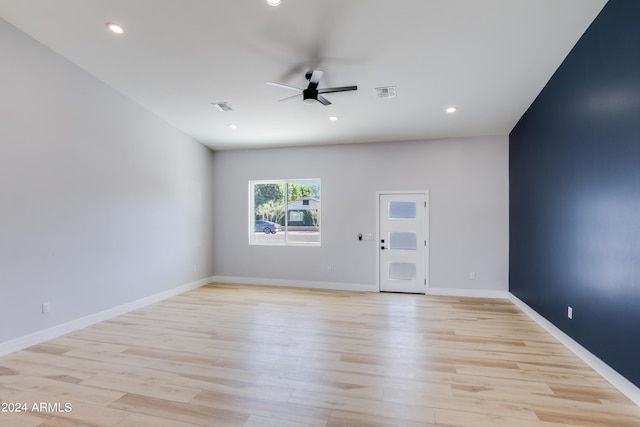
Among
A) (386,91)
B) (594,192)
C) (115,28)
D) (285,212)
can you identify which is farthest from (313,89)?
(285,212)

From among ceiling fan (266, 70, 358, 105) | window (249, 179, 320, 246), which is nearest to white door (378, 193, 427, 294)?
window (249, 179, 320, 246)

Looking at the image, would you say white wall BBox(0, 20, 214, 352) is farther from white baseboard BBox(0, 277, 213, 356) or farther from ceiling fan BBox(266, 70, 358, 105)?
ceiling fan BBox(266, 70, 358, 105)

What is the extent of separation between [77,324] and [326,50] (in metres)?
4.43

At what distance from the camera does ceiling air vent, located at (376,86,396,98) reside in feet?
13.1

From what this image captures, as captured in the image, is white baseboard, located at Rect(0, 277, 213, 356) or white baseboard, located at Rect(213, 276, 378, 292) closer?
white baseboard, located at Rect(0, 277, 213, 356)

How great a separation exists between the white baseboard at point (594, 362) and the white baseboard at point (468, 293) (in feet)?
3.77

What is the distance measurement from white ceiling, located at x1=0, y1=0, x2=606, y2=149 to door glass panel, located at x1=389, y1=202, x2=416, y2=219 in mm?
1614

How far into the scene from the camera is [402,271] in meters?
5.89

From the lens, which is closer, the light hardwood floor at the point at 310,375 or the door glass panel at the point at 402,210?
the light hardwood floor at the point at 310,375

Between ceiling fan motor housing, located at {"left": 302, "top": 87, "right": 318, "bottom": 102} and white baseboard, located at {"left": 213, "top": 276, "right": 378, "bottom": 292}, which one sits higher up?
ceiling fan motor housing, located at {"left": 302, "top": 87, "right": 318, "bottom": 102}

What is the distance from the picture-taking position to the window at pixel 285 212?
20.9ft

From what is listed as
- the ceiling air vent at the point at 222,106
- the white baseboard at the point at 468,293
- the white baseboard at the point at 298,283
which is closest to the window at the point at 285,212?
the white baseboard at the point at 298,283

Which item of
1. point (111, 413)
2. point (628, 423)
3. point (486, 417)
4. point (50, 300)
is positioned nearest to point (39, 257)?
→ point (50, 300)

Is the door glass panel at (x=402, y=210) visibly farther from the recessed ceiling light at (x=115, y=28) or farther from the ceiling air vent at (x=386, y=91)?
the recessed ceiling light at (x=115, y=28)
